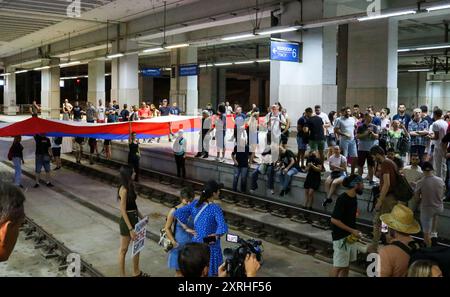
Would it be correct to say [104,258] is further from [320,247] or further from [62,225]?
[320,247]

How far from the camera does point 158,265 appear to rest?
8.50 metres

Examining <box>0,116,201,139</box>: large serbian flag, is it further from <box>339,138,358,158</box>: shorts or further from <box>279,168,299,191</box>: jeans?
<box>339,138,358,158</box>: shorts

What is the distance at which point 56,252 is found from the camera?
9219mm

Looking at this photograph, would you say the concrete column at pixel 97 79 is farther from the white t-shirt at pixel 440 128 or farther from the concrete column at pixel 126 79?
the white t-shirt at pixel 440 128

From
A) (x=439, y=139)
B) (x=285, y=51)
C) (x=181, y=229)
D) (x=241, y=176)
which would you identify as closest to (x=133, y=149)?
(x=241, y=176)

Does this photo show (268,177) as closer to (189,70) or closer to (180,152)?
(180,152)

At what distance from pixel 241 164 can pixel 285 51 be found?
4.29 metres

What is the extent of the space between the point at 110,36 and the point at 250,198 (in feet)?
55.9

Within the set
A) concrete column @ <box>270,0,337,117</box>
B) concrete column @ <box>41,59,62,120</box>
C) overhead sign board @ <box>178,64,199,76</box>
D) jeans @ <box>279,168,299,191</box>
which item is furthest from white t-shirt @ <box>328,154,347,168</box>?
concrete column @ <box>41,59,62,120</box>

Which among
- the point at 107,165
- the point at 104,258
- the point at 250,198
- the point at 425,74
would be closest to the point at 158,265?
the point at 104,258

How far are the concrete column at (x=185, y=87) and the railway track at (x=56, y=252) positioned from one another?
17297mm

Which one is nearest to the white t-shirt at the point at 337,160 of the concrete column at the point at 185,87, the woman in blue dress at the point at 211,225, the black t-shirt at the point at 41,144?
the woman in blue dress at the point at 211,225

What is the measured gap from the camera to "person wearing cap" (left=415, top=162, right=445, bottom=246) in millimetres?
7828

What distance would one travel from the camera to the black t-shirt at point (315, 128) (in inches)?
485
